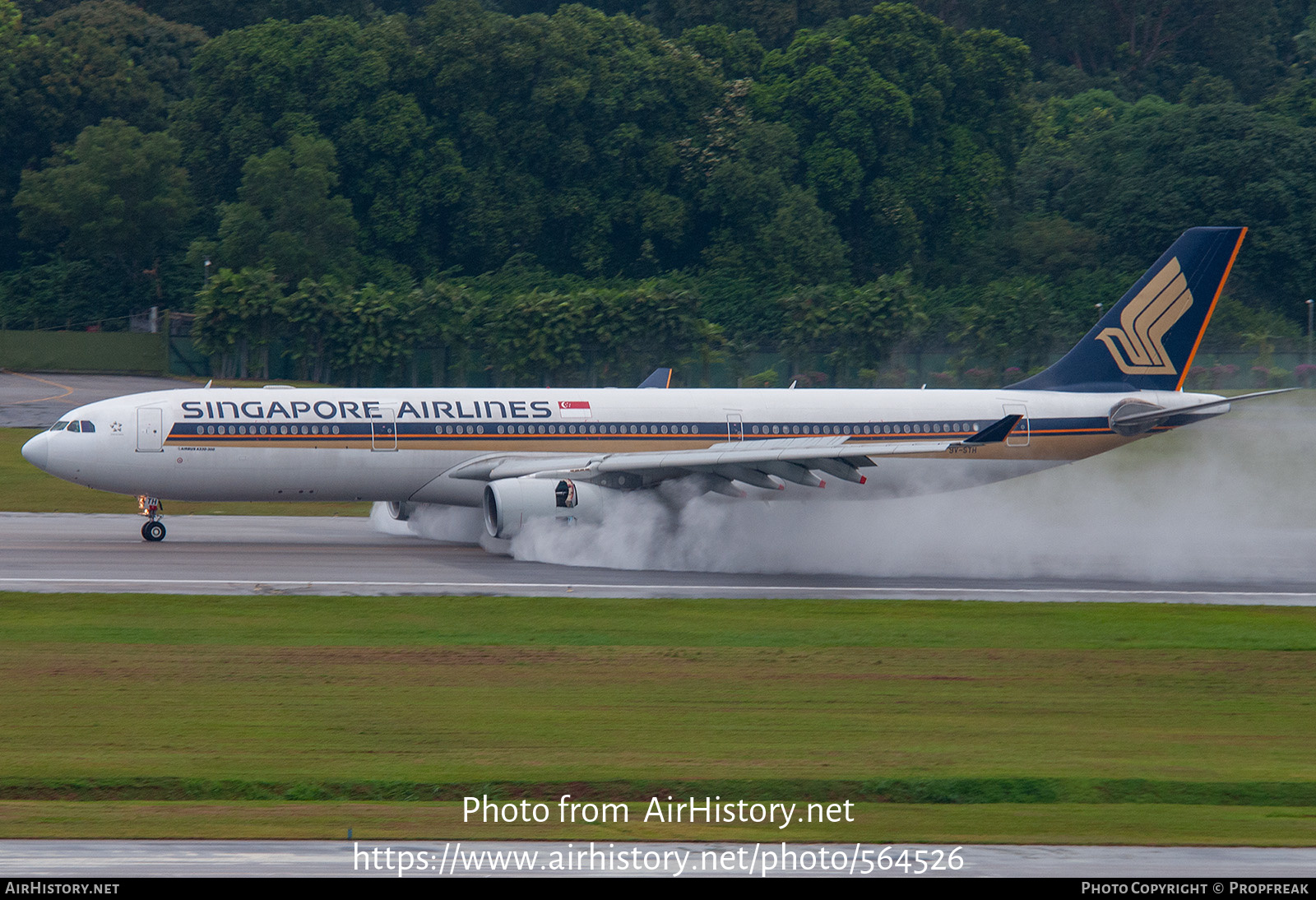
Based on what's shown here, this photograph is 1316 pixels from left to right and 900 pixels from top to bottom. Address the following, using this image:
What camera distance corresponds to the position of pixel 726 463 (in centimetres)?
3322

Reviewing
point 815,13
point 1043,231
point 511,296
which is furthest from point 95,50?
point 1043,231

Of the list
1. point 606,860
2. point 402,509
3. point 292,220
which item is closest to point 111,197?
point 292,220

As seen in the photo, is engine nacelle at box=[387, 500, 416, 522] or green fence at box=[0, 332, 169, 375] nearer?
engine nacelle at box=[387, 500, 416, 522]

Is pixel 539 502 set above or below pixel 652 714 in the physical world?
above

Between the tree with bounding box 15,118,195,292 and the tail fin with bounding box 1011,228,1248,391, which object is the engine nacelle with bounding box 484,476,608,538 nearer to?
the tail fin with bounding box 1011,228,1248,391

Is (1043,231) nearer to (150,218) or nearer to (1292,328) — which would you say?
(1292,328)

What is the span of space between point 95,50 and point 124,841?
107 m

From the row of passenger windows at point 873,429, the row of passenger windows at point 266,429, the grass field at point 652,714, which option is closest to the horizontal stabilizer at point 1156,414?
the row of passenger windows at point 873,429

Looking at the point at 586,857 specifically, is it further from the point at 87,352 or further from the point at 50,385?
the point at 87,352

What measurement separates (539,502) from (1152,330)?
58.5ft

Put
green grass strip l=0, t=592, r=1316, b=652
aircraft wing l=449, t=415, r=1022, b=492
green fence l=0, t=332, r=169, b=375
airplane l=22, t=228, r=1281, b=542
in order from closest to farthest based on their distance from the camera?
green grass strip l=0, t=592, r=1316, b=652
aircraft wing l=449, t=415, r=1022, b=492
airplane l=22, t=228, r=1281, b=542
green fence l=0, t=332, r=169, b=375

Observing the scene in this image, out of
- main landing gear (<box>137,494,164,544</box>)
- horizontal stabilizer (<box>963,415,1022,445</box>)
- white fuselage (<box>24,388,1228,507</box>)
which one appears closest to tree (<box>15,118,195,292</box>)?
main landing gear (<box>137,494,164,544</box>)

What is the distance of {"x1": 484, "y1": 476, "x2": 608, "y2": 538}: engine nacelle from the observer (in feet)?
108

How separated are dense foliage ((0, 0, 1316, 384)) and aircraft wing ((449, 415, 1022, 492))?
5018 cm
